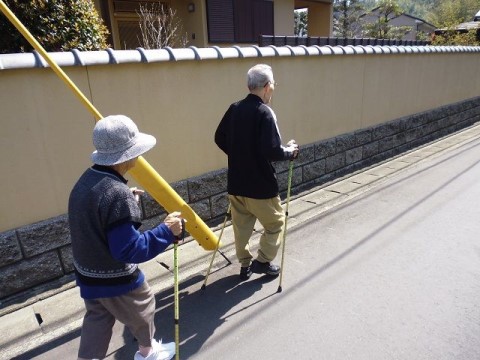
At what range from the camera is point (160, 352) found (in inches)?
107

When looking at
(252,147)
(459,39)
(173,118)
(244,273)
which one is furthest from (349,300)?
(459,39)

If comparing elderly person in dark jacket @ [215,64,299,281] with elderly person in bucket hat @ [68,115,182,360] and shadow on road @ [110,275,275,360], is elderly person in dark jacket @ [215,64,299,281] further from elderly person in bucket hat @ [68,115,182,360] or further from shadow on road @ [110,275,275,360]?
elderly person in bucket hat @ [68,115,182,360]

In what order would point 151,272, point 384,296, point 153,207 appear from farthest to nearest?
point 153,207 < point 151,272 < point 384,296

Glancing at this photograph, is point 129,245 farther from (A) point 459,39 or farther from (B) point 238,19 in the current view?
(A) point 459,39

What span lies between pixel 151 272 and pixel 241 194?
4.59ft

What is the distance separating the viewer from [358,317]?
3.14 m

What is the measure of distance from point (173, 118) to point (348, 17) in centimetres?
2702

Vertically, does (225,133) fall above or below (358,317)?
above

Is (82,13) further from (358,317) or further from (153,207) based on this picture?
(358,317)

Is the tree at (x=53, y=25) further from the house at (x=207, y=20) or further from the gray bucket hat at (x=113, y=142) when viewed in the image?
the house at (x=207, y=20)

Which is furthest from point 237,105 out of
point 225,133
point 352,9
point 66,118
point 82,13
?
point 352,9

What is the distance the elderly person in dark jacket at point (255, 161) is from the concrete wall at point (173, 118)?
1194mm

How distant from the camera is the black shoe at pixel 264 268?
3762 mm

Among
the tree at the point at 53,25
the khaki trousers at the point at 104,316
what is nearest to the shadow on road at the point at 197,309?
the khaki trousers at the point at 104,316
